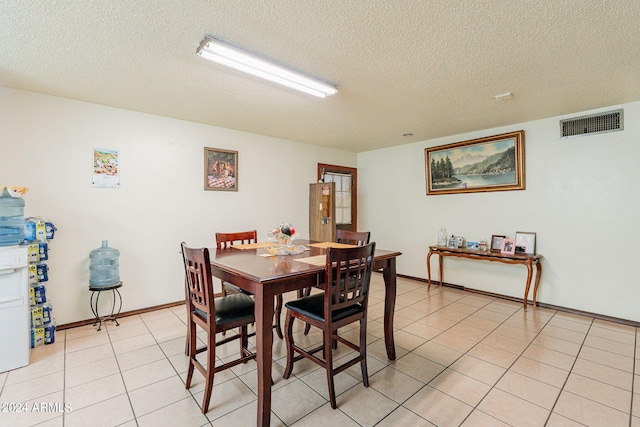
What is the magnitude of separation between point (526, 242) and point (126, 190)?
5024mm

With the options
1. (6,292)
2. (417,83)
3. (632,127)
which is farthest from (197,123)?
(632,127)

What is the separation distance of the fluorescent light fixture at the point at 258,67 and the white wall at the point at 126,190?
186 centimetres

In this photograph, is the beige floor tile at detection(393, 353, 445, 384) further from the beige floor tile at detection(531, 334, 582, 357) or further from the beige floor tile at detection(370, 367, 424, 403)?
the beige floor tile at detection(531, 334, 582, 357)

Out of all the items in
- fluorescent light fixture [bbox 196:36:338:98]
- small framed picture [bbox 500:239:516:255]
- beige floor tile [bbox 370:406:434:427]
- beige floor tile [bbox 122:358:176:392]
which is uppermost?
fluorescent light fixture [bbox 196:36:338:98]

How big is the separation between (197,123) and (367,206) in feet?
11.3

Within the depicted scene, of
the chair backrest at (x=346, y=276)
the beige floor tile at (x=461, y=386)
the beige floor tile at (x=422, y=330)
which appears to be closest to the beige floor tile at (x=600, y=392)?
Result: the beige floor tile at (x=461, y=386)

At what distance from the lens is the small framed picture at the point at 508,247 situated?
3.81 metres

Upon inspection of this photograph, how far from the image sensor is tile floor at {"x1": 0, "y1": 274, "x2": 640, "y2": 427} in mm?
1740

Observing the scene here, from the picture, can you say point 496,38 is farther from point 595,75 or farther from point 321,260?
point 321,260

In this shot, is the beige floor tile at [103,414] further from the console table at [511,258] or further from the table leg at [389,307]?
the console table at [511,258]

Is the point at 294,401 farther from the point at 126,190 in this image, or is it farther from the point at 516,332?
the point at 126,190

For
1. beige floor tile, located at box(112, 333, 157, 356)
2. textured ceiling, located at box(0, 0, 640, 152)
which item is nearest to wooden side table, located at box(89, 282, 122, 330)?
beige floor tile, located at box(112, 333, 157, 356)

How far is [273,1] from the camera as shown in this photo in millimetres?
1599

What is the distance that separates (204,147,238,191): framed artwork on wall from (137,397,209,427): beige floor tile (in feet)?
8.82
